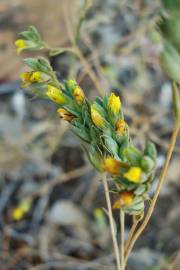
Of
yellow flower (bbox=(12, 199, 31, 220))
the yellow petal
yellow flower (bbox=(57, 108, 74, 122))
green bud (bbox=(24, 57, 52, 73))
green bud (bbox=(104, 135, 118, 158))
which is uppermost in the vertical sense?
green bud (bbox=(24, 57, 52, 73))

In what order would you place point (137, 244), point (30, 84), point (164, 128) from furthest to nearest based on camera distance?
1. point (164, 128)
2. point (137, 244)
3. point (30, 84)

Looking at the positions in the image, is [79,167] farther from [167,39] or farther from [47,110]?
[167,39]

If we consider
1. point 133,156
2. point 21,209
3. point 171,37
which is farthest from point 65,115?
point 21,209

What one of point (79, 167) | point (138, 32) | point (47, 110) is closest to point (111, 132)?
point (79, 167)

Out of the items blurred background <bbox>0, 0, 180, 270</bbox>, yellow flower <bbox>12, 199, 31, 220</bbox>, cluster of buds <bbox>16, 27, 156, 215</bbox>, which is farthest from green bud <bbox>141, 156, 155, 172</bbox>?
yellow flower <bbox>12, 199, 31, 220</bbox>

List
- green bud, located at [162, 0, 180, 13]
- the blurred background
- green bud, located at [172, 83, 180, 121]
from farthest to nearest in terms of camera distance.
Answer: the blurred background → green bud, located at [172, 83, 180, 121] → green bud, located at [162, 0, 180, 13]

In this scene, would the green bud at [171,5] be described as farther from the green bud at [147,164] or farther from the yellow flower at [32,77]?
the yellow flower at [32,77]

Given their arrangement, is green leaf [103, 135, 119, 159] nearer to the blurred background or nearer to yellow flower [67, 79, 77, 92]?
yellow flower [67, 79, 77, 92]
